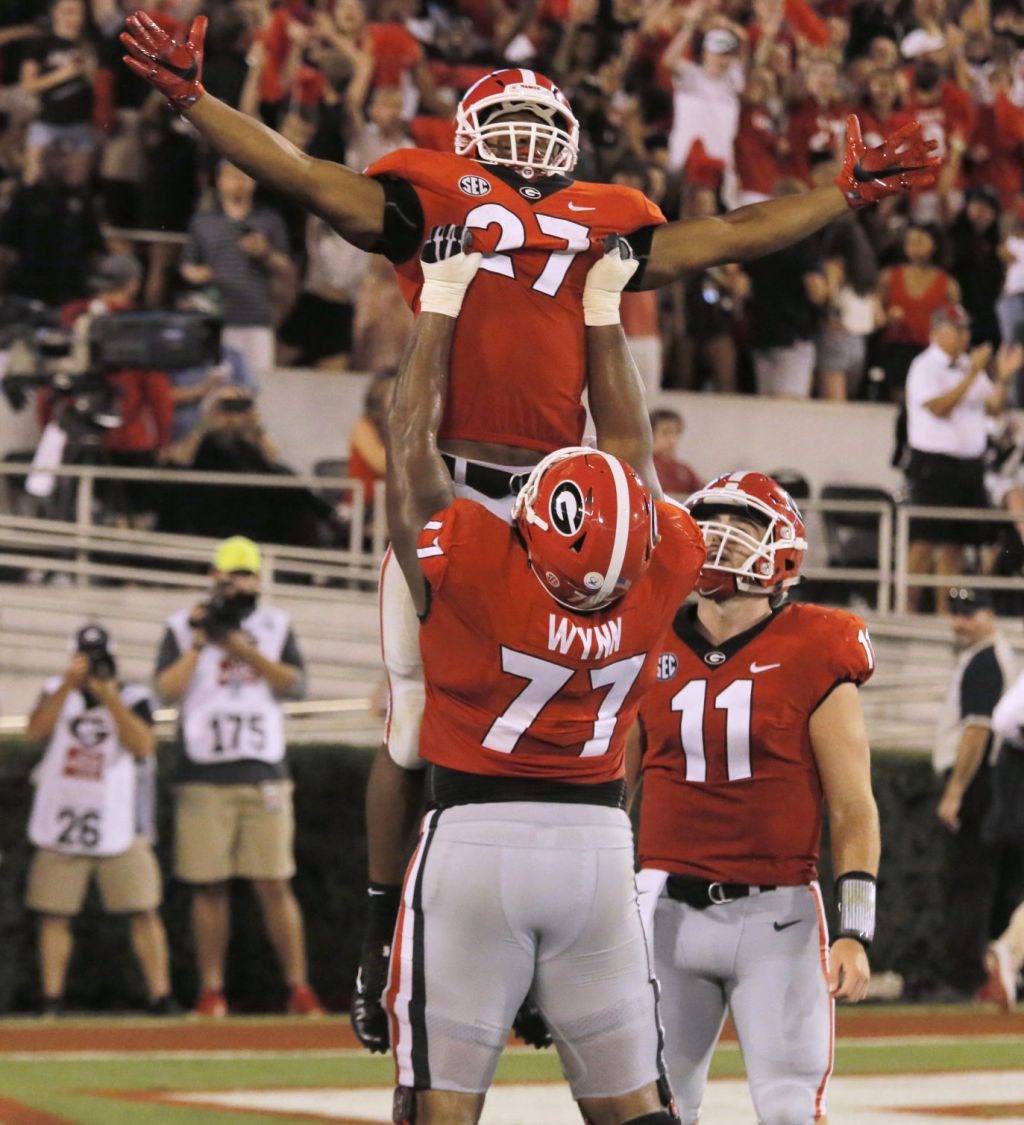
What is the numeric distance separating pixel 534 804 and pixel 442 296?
1184 millimetres

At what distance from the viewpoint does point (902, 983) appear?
12.3 metres

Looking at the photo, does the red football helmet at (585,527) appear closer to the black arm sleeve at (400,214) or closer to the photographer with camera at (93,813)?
the black arm sleeve at (400,214)

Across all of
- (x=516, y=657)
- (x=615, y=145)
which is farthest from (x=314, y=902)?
(x=516, y=657)

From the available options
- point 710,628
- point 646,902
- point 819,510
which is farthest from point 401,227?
point 819,510

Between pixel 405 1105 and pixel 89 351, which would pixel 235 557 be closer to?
pixel 89 351

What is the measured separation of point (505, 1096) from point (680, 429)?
5.38m

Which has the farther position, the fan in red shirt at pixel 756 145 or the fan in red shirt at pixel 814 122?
the fan in red shirt at pixel 814 122

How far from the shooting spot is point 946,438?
1363 cm

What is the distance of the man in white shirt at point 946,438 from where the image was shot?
525 inches

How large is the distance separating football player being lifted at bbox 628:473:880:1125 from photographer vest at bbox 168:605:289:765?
525cm

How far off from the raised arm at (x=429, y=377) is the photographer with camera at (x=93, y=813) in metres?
5.52

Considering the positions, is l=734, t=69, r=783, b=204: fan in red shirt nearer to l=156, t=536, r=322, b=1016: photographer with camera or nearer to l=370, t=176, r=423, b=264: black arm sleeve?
l=156, t=536, r=322, b=1016: photographer with camera

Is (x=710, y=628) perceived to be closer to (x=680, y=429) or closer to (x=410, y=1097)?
(x=410, y=1097)

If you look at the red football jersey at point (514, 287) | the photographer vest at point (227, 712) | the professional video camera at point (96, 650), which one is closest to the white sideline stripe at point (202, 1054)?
the photographer vest at point (227, 712)
